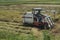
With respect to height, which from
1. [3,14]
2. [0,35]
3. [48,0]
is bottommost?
[48,0]

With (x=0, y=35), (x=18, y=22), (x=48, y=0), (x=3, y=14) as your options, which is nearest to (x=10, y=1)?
(x=48, y=0)

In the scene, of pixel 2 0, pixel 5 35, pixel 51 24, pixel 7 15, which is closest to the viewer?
pixel 5 35

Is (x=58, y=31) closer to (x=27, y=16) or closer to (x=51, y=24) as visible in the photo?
(x=51, y=24)

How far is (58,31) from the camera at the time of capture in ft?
59.1

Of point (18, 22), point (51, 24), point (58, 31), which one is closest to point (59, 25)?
point (51, 24)

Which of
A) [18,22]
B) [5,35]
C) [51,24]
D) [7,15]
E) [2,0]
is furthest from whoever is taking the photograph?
[2,0]

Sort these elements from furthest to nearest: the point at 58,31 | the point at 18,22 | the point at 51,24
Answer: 1. the point at 18,22
2. the point at 51,24
3. the point at 58,31

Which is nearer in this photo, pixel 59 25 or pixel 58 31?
pixel 58 31

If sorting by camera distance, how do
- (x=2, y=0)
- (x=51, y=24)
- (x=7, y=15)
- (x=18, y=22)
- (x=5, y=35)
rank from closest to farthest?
(x=5, y=35) < (x=51, y=24) < (x=18, y=22) < (x=7, y=15) < (x=2, y=0)

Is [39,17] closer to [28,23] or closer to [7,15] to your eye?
[28,23]

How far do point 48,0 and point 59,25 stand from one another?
19104 mm

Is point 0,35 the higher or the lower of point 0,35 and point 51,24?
the higher

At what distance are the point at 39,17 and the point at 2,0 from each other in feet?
60.4

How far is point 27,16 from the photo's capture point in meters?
20.5
